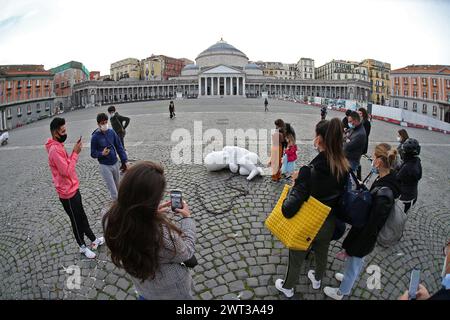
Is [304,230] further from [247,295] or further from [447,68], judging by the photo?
[447,68]

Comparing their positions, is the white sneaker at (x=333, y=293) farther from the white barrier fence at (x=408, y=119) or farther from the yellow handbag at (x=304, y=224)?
the white barrier fence at (x=408, y=119)

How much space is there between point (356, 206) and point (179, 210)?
6.32 ft

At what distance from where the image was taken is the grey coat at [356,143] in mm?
5680

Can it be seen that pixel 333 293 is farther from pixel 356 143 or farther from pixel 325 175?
pixel 356 143

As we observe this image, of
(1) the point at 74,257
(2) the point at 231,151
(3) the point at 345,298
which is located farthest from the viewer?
(2) the point at 231,151

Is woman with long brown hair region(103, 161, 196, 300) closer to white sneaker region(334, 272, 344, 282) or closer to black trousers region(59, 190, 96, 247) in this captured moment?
black trousers region(59, 190, 96, 247)

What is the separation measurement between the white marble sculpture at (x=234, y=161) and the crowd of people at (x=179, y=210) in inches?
108

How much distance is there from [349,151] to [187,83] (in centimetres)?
8826

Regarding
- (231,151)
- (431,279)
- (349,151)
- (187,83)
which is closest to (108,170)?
(231,151)

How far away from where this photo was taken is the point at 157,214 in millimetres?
1943

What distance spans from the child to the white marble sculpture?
72 centimetres

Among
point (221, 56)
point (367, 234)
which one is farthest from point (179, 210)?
point (221, 56)

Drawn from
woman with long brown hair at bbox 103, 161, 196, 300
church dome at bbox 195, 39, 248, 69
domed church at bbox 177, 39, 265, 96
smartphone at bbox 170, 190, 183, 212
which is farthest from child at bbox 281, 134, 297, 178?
church dome at bbox 195, 39, 248, 69

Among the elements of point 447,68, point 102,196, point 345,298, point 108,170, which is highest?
point 447,68
